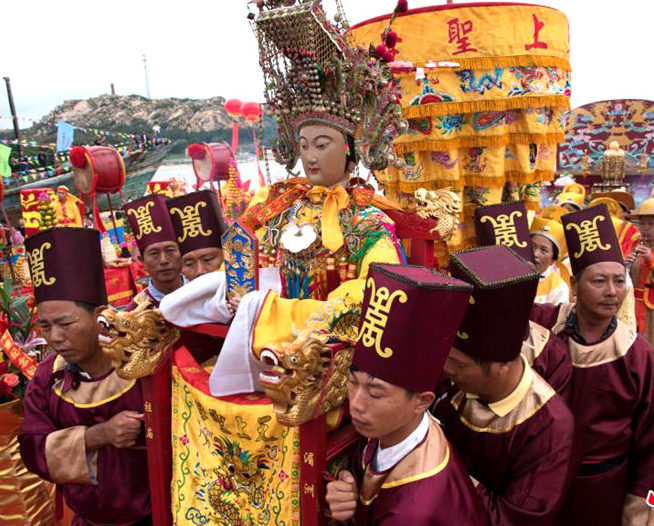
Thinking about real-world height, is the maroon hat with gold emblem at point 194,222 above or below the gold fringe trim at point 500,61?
below

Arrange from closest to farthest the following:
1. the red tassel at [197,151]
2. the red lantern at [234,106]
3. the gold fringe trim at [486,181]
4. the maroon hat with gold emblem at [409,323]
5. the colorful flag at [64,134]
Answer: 1. the maroon hat with gold emblem at [409,323]
2. the gold fringe trim at [486,181]
3. the red tassel at [197,151]
4. the red lantern at [234,106]
5. the colorful flag at [64,134]

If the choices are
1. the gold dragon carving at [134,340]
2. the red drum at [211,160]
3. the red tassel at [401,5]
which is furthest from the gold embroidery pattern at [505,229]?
the red drum at [211,160]

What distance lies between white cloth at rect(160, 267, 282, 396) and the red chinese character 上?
299 cm

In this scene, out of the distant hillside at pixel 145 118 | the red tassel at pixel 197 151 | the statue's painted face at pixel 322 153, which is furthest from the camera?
the distant hillside at pixel 145 118

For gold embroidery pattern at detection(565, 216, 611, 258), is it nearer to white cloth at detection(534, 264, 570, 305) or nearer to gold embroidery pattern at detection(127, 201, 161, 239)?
white cloth at detection(534, 264, 570, 305)

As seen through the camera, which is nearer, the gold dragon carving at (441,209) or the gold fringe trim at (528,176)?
the gold dragon carving at (441,209)

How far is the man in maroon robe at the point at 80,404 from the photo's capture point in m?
2.02

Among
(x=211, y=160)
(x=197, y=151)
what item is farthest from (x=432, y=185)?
(x=197, y=151)

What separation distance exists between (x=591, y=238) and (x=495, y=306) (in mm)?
1249

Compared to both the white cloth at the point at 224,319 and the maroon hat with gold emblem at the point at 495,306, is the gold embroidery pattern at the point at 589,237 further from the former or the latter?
the white cloth at the point at 224,319

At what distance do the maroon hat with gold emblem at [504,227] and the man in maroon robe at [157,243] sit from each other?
65.8 inches

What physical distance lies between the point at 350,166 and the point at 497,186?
8.17 ft

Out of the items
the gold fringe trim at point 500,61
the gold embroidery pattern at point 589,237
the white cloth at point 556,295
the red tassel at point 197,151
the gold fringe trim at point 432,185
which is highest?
the gold fringe trim at point 500,61

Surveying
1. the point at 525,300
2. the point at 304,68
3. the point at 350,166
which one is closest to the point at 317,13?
the point at 304,68
